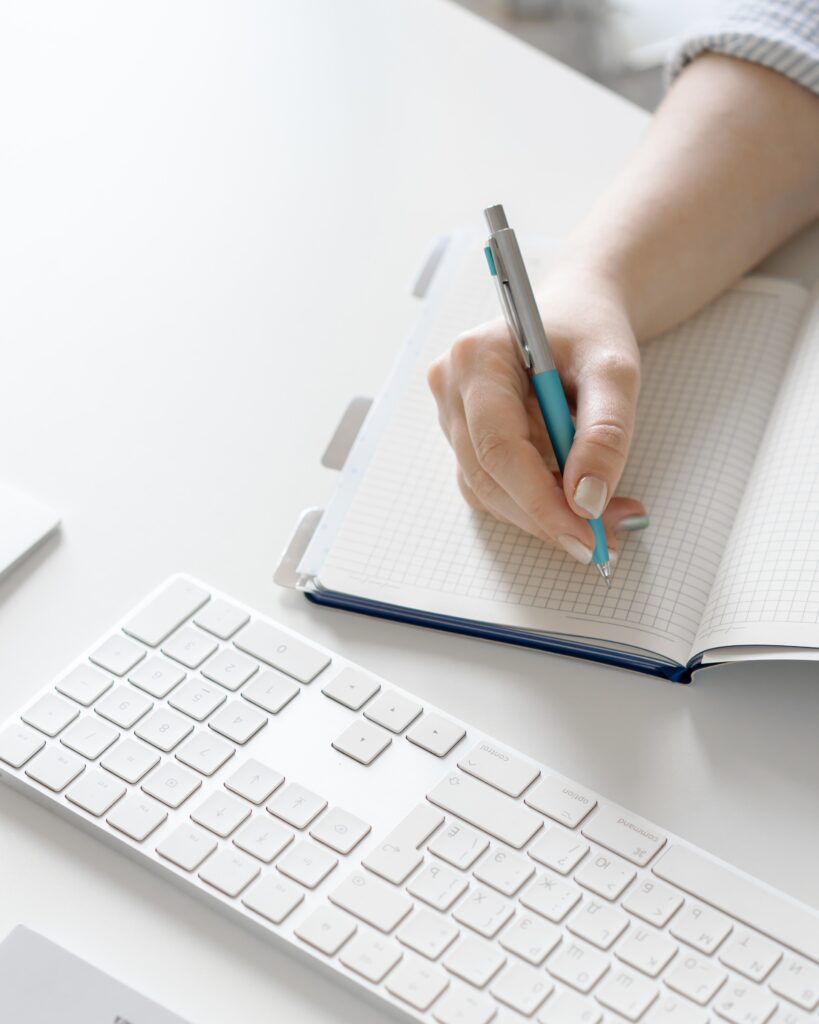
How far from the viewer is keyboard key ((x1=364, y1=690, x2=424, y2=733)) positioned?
0.59 meters

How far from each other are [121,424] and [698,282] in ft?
1.30

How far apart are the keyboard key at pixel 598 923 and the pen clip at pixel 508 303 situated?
0.95 ft

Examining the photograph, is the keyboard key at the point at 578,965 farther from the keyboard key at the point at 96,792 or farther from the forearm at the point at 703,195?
the forearm at the point at 703,195

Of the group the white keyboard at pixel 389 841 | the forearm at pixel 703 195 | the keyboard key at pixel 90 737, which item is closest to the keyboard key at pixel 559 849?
the white keyboard at pixel 389 841

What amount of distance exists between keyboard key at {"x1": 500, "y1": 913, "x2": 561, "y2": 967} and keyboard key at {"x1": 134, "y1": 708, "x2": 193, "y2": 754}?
0.60 ft

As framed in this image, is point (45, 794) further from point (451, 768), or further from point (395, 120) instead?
point (395, 120)

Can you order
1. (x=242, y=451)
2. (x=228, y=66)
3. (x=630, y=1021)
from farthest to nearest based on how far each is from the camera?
1. (x=228, y=66)
2. (x=242, y=451)
3. (x=630, y=1021)

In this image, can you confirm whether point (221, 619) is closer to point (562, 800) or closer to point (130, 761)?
point (130, 761)

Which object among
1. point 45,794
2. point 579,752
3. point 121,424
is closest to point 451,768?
point 579,752

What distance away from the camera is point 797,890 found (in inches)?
20.8

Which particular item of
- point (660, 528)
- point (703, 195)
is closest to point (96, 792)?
point (660, 528)

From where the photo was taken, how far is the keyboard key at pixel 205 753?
0.57m

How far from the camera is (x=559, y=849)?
0.54m

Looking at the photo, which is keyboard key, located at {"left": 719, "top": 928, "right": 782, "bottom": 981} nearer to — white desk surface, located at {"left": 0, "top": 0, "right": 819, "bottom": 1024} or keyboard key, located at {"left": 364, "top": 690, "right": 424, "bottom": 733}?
white desk surface, located at {"left": 0, "top": 0, "right": 819, "bottom": 1024}
